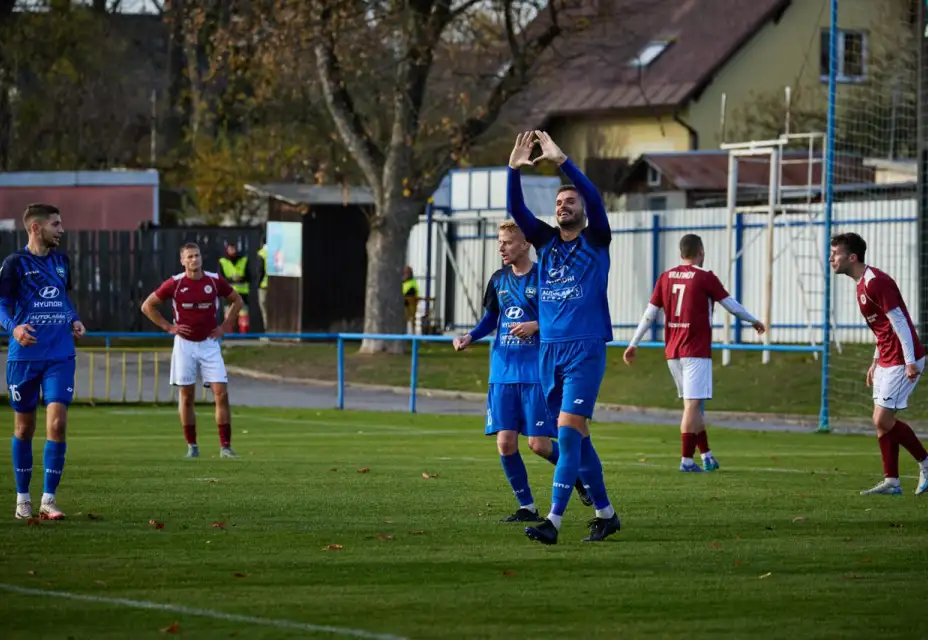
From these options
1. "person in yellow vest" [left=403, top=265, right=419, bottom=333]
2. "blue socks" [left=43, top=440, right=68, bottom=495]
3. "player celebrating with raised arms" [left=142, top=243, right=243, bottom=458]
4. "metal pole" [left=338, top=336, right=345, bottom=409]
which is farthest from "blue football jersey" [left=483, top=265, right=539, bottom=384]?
"person in yellow vest" [left=403, top=265, right=419, bottom=333]

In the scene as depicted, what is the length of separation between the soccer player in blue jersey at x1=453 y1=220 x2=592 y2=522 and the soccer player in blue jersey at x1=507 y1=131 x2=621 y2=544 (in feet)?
3.44

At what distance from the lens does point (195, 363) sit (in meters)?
17.7

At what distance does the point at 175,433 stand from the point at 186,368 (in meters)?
3.57

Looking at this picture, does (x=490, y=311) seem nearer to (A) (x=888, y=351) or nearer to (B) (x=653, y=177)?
(A) (x=888, y=351)

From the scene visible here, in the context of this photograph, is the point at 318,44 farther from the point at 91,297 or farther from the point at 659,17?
the point at 659,17

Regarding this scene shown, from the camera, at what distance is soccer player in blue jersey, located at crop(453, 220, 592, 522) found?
11680 millimetres

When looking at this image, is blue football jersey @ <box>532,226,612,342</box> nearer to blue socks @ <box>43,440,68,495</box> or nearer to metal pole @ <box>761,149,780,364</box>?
blue socks @ <box>43,440,68,495</box>

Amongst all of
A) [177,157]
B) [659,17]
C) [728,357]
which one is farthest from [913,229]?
[177,157]

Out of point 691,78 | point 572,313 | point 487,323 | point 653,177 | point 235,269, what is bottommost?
point 487,323

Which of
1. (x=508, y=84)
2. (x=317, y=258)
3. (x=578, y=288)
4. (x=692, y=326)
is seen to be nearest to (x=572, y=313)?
(x=578, y=288)

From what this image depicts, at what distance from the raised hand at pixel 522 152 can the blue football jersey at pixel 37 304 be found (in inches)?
128

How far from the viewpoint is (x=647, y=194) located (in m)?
46.2

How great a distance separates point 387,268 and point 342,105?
3448 millimetres

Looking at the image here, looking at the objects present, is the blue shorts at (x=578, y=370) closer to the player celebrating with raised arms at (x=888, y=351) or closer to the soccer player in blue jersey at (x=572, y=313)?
the soccer player in blue jersey at (x=572, y=313)
